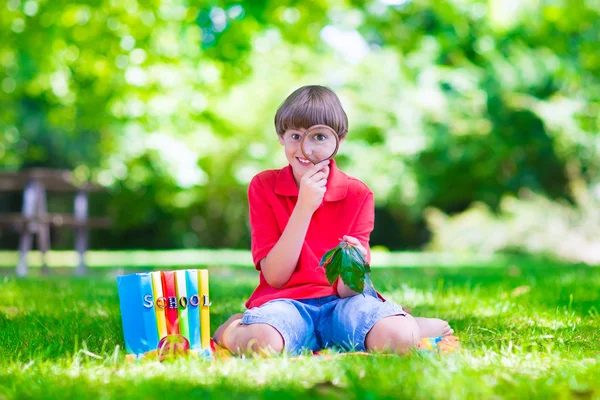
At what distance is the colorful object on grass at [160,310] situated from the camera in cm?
240

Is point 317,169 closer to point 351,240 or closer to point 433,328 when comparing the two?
point 351,240

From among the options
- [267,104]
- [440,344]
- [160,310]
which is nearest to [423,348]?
[440,344]

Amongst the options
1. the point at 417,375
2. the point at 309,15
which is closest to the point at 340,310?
the point at 417,375

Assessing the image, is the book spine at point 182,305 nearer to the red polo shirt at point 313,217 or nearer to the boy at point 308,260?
the boy at point 308,260

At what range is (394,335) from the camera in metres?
2.41

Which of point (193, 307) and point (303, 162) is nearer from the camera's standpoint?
point (193, 307)

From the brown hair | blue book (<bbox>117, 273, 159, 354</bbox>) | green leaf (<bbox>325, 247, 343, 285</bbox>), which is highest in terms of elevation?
the brown hair

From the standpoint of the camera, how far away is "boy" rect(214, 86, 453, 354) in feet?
8.03

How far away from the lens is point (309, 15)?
767 centimetres

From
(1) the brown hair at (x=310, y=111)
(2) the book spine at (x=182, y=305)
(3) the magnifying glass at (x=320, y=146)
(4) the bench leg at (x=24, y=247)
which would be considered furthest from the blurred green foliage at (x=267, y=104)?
(2) the book spine at (x=182, y=305)

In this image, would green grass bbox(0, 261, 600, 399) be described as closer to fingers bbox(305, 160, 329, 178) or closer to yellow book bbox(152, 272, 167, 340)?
yellow book bbox(152, 272, 167, 340)

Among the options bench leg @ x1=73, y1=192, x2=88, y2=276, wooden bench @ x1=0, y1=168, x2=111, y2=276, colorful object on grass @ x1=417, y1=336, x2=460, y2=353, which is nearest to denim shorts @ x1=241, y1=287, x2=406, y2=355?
colorful object on grass @ x1=417, y1=336, x2=460, y2=353

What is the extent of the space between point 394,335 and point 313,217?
0.59m

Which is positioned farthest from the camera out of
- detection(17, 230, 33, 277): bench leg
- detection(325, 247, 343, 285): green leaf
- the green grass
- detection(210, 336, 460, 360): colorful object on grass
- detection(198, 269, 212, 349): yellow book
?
detection(17, 230, 33, 277): bench leg
